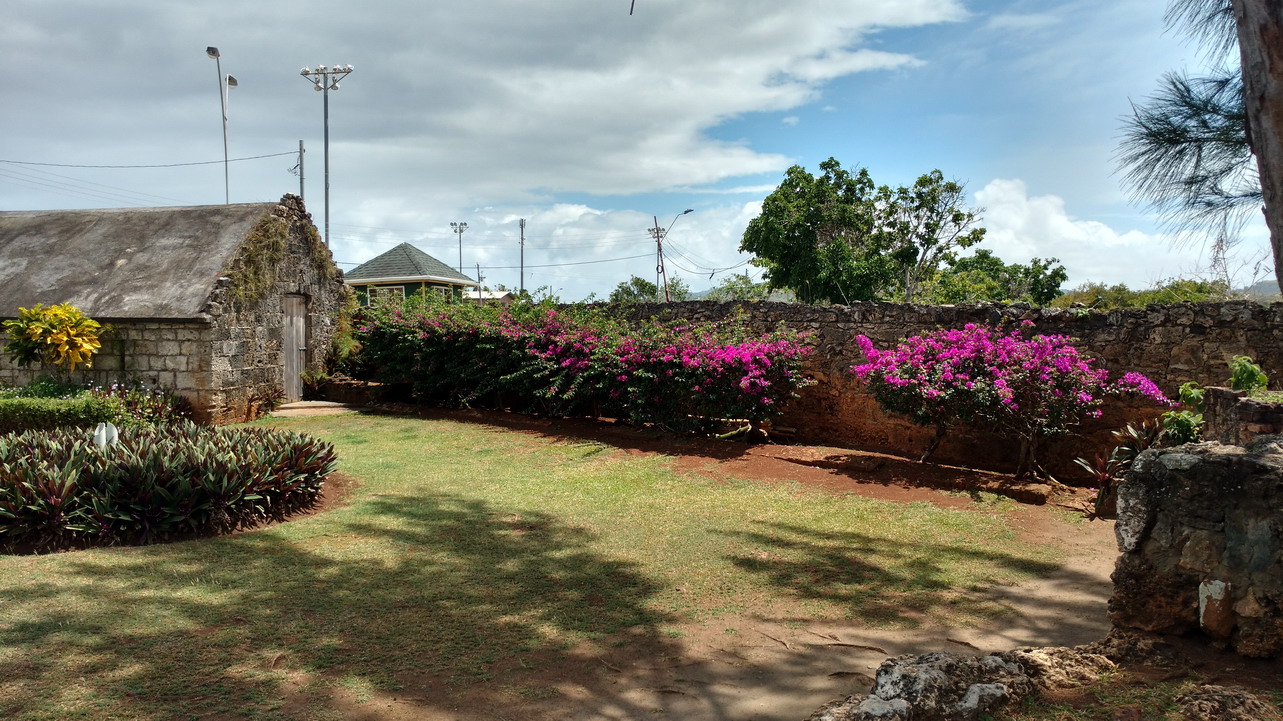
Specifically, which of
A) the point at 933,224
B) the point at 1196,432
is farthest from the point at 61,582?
the point at 933,224

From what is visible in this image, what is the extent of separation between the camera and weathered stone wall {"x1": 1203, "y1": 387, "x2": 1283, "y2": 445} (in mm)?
5418

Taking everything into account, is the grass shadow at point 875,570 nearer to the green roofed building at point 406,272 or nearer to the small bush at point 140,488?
the small bush at point 140,488

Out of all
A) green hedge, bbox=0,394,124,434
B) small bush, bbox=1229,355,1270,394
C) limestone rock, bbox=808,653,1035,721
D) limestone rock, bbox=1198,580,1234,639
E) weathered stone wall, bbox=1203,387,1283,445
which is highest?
small bush, bbox=1229,355,1270,394

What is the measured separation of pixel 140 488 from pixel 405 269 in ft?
105

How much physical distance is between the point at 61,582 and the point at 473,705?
3326mm

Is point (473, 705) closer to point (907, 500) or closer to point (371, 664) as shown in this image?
point (371, 664)

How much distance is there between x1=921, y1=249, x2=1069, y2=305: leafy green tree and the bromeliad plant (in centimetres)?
1628

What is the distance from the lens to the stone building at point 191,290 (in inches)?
Result: 500

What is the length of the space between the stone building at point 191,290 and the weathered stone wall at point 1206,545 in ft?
42.8

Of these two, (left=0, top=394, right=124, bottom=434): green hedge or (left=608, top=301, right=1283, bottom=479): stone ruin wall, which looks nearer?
(left=608, top=301, right=1283, bottom=479): stone ruin wall

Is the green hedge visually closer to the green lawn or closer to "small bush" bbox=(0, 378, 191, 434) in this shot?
"small bush" bbox=(0, 378, 191, 434)

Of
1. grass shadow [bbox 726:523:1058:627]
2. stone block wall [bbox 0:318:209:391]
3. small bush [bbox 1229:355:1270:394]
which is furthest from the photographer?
stone block wall [bbox 0:318:209:391]

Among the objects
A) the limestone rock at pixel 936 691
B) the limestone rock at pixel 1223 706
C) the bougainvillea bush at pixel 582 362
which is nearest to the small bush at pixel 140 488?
the bougainvillea bush at pixel 582 362

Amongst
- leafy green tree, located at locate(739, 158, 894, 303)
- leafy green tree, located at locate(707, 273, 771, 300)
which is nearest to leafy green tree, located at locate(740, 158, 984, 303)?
leafy green tree, located at locate(739, 158, 894, 303)
